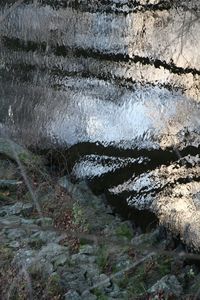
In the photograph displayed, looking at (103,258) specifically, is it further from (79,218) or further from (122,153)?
(122,153)

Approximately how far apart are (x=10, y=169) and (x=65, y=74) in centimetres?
143

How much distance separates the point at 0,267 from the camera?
5645 mm

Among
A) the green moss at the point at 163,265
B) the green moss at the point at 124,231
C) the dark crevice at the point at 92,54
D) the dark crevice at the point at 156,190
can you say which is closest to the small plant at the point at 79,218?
the green moss at the point at 124,231

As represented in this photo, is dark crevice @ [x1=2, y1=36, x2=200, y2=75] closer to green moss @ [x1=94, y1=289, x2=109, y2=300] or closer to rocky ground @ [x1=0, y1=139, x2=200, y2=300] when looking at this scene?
rocky ground @ [x1=0, y1=139, x2=200, y2=300]

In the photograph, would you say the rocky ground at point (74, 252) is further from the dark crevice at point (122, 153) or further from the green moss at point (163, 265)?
the dark crevice at point (122, 153)

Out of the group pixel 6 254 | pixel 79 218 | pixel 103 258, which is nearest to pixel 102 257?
pixel 103 258

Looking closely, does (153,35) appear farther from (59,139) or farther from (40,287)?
(40,287)

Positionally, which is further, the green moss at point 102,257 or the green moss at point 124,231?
the green moss at point 124,231

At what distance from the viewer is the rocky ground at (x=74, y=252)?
5.42m

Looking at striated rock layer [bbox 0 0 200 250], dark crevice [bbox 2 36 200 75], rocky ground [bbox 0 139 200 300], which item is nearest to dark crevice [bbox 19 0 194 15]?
striated rock layer [bbox 0 0 200 250]

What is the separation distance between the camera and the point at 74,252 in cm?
596

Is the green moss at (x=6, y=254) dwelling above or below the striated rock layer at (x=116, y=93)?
below

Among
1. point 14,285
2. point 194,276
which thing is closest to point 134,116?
point 194,276

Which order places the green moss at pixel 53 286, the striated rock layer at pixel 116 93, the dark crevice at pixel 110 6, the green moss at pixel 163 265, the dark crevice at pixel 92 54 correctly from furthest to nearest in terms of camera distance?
1. the dark crevice at pixel 110 6
2. the dark crevice at pixel 92 54
3. the striated rock layer at pixel 116 93
4. the green moss at pixel 163 265
5. the green moss at pixel 53 286
